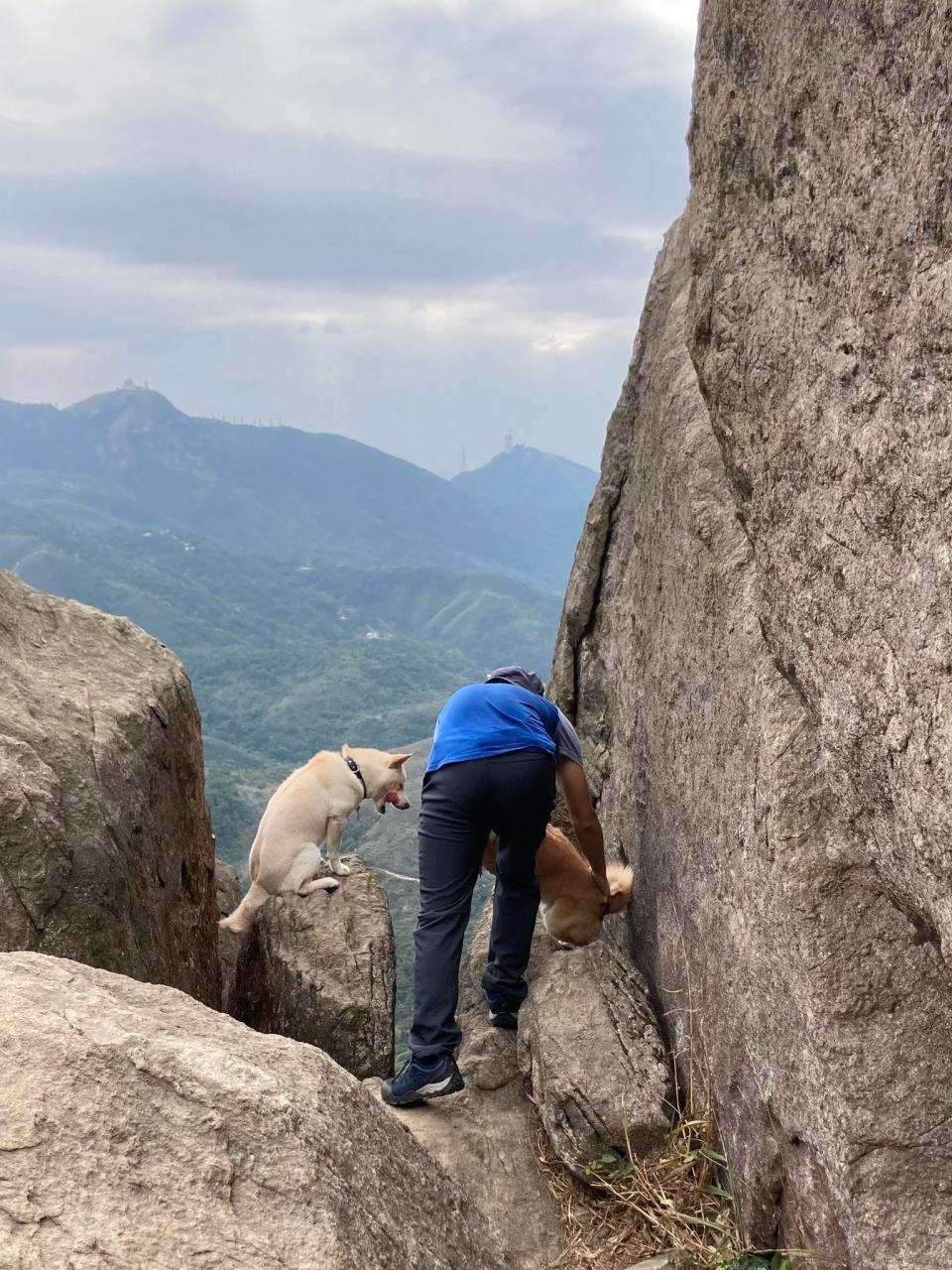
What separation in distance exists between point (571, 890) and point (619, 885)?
0.38m

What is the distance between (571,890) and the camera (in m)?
7.90

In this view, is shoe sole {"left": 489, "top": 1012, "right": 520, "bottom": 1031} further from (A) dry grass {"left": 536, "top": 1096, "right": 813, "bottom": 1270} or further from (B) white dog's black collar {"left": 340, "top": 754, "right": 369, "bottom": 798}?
(B) white dog's black collar {"left": 340, "top": 754, "right": 369, "bottom": 798}

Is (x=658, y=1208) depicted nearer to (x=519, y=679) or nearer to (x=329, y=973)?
(x=519, y=679)

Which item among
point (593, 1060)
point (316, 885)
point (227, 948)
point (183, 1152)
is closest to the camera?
point (183, 1152)

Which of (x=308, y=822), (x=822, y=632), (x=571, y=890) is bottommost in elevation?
(x=308, y=822)

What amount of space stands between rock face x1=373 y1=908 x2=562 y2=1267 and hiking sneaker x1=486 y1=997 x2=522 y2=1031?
2.7 inches

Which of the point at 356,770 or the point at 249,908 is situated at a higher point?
the point at 356,770

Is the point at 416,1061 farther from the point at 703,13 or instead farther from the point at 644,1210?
the point at 703,13

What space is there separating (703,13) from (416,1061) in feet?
20.7

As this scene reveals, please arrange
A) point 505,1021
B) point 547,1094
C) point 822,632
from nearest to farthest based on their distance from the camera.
A: point 822,632, point 547,1094, point 505,1021

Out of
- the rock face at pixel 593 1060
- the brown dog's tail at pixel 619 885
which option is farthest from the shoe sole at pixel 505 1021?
the brown dog's tail at pixel 619 885

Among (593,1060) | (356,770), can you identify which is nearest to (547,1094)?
(593,1060)

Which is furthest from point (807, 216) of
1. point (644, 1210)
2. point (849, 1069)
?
point (644, 1210)

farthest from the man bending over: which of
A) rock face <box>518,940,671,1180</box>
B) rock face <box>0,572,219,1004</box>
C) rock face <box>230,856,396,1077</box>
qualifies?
rock face <box>0,572,219,1004</box>
